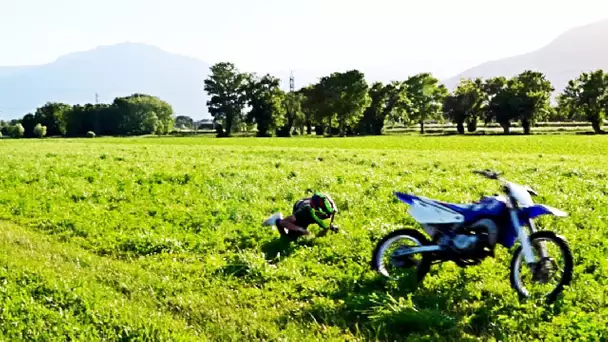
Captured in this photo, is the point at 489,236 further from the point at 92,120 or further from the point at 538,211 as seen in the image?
the point at 92,120

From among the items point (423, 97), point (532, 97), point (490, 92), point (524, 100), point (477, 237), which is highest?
point (490, 92)

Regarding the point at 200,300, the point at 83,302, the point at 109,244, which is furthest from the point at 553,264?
the point at 109,244

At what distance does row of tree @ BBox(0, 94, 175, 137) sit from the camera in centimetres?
11406

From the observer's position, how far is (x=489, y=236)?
19.4 ft

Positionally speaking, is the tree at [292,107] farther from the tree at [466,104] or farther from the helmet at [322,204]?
the helmet at [322,204]

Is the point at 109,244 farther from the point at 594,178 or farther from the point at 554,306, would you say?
the point at 594,178

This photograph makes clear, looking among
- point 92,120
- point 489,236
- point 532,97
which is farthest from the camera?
point 92,120

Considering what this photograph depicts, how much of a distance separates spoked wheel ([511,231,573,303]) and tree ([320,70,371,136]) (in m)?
79.4

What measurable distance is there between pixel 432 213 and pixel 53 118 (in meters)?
126

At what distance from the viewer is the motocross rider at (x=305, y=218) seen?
8.45 metres

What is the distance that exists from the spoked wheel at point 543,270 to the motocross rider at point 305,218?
347cm

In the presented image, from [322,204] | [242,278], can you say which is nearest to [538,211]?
[322,204]

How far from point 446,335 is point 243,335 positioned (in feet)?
7.07

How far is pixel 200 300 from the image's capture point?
600 cm
